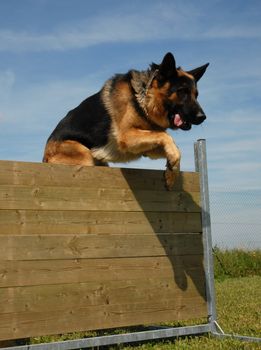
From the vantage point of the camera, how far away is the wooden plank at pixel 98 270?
347 cm

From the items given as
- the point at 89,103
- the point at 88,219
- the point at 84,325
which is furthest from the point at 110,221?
the point at 89,103

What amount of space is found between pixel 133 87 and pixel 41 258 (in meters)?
1.75

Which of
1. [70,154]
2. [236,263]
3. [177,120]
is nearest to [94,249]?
[70,154]

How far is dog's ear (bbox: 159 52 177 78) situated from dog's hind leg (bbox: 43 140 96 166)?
94 centimetres

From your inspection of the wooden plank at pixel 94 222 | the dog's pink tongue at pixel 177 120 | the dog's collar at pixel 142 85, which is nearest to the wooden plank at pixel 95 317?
the wooden plank at pixel 94 222

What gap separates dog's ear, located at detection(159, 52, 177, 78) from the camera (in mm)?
4289

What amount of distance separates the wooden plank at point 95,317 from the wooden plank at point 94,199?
2.47 feet

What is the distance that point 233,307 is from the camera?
6.66m

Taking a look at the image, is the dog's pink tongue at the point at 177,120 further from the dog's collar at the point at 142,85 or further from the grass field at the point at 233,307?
the grass field at the point at 233,307

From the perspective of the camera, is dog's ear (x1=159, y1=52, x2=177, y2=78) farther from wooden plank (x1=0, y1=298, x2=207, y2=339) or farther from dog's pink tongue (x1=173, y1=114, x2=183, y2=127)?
wooden plank (x1=0, y1=298, x2=207, y2=339)

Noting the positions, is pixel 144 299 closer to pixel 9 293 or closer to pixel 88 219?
pixel 88 219

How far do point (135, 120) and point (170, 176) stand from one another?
1.88 feet

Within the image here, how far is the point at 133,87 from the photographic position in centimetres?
448

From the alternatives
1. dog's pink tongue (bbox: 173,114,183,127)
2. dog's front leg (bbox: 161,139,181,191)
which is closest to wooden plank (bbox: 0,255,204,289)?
dog's front leg (bbox: 161,139,181,191)
